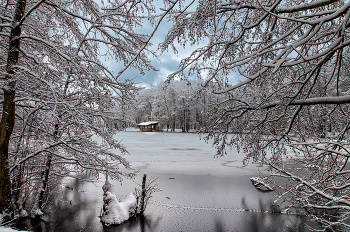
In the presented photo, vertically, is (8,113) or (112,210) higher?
(8,113)

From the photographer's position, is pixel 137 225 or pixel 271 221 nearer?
pixel 137 225

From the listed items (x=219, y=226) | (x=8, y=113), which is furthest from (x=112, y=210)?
(x=8, y=113)

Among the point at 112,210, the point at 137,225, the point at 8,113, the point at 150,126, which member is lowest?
the point at 137,225

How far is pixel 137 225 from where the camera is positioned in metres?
7.14

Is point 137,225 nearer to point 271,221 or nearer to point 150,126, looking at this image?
point 271,221

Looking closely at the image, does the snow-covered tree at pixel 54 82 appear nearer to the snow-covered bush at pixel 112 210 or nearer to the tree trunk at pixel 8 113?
the tree trunk at pixel 8 113

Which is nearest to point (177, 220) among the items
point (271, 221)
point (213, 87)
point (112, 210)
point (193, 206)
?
point (193, 206)

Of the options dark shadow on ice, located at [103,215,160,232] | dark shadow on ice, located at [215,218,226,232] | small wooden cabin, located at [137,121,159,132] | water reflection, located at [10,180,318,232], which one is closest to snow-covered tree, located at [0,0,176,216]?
water reflection, located at [10,180,318,232]

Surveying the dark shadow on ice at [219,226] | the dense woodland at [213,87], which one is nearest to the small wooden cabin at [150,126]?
the dark shadow on ice at [219,226]

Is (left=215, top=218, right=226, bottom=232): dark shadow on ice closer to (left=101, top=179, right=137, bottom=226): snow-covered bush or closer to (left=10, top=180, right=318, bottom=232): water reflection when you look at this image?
(left=10, top=180, right=318, bottom=232): water reflection

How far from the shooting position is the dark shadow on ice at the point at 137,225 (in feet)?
22.5

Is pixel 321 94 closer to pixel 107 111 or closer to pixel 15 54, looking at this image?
pixel 107 111

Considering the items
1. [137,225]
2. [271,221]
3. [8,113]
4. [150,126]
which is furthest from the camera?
[150,126]

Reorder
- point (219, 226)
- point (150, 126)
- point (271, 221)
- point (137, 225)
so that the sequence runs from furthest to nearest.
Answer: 1. point (150, 126)
2. point (271, 221)
3. point (137, 225)
4. point (219, 226)
